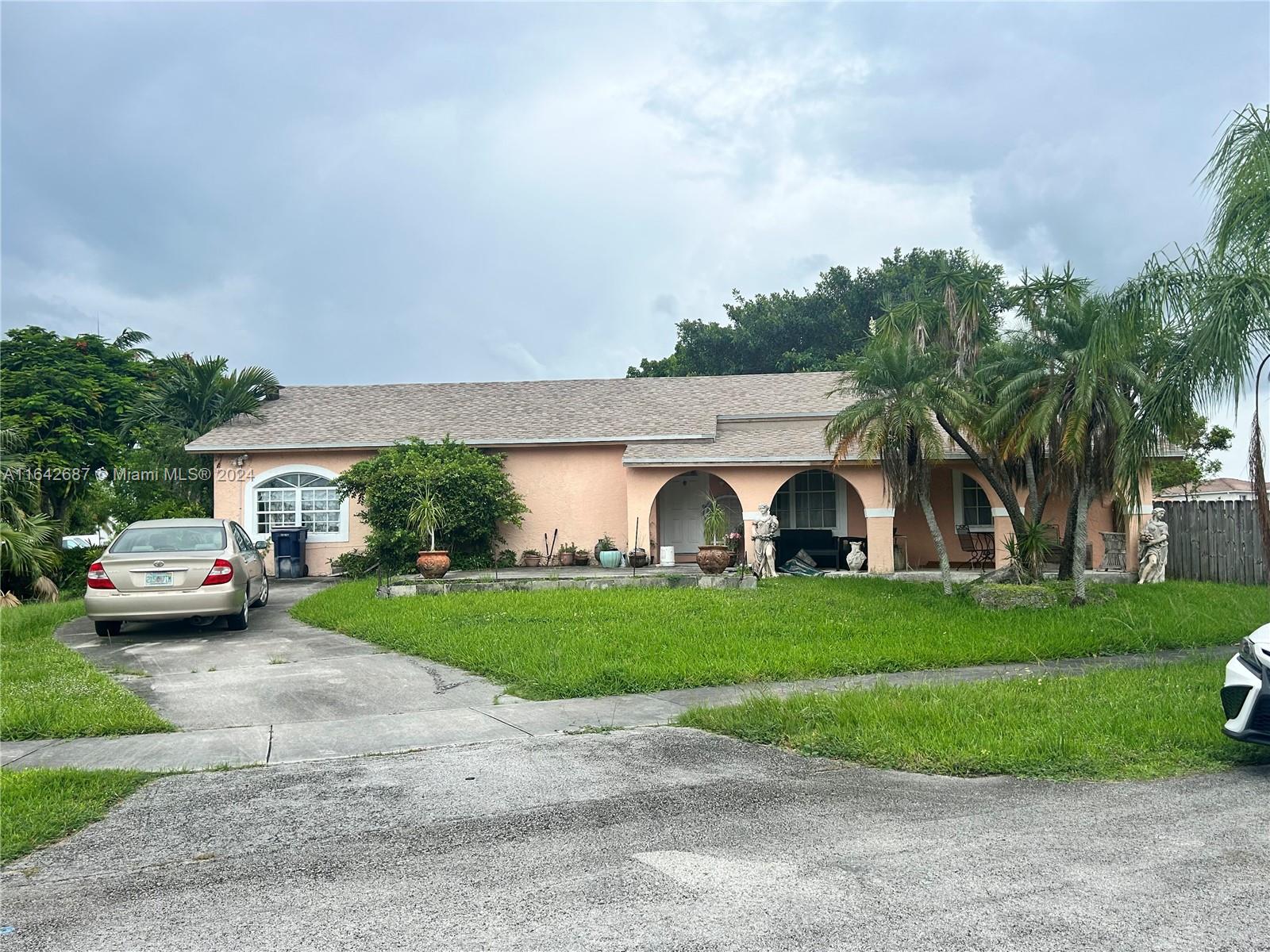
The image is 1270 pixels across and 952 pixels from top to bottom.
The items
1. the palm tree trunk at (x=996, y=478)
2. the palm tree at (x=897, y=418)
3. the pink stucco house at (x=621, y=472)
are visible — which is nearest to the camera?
the palm tree at (x=897, y=418)

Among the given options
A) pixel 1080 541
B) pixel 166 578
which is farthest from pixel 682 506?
pixel 166 578

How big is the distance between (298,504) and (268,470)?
100 cm

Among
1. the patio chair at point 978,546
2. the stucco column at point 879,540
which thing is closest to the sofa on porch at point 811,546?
the stucco column at point 879,540

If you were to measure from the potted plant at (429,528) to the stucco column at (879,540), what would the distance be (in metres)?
8.08

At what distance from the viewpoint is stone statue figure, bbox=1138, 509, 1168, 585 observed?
17.9m

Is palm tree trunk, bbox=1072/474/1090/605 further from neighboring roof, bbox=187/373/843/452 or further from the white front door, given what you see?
the white front door

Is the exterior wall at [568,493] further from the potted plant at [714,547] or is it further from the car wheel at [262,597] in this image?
the car wheel at [262,597]

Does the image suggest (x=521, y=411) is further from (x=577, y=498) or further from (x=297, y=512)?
(x=297, y=512)

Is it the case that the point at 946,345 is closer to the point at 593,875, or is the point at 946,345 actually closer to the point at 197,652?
the point at 197,652

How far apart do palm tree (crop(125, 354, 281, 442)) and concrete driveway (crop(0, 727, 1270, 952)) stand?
19505mm

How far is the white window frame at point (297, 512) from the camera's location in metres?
22.1

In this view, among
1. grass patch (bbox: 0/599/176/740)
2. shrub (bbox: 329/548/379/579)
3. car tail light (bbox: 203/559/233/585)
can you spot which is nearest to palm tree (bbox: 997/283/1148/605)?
car tail light (bbox: 203/559/233/585)

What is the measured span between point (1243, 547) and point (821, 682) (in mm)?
12834

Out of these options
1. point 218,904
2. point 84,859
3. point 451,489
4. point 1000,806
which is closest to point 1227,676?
point 1000,806
